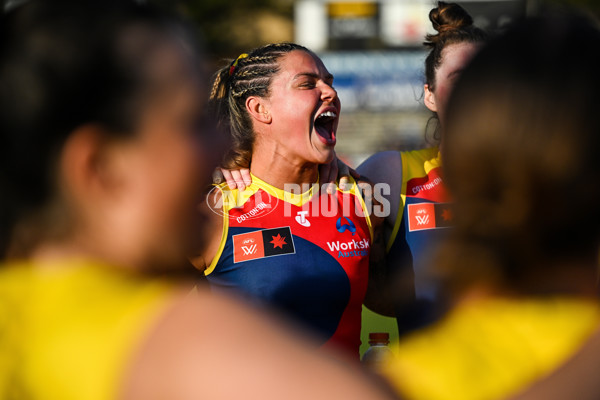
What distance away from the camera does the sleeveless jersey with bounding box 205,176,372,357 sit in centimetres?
258

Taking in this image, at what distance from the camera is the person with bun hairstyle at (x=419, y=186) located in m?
2.88

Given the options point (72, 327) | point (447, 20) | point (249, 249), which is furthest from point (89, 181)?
point (447, 20)

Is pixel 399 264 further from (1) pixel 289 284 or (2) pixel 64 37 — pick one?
(2) pixel 64 37

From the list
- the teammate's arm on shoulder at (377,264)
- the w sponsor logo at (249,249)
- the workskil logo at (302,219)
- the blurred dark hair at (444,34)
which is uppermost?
the blurred dark hair at (444,34)

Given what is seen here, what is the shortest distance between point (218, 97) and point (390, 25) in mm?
12415

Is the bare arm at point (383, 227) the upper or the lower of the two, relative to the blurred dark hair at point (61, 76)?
lower

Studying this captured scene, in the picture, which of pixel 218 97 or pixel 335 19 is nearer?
pixel 218 97

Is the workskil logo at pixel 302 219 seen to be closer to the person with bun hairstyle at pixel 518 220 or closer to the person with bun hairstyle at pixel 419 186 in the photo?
the person with bun hairstyle at pixel 419 186

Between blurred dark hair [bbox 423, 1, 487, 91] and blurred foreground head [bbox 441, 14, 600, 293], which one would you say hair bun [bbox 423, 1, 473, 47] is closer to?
blurred dark hair [bbox 423, 1, 487, 91]

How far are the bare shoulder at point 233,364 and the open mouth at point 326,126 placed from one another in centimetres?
217

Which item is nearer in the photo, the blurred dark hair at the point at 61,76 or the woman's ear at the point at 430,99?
the blurred dark hair at the point at 61,76

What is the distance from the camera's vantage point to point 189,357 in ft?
2.59

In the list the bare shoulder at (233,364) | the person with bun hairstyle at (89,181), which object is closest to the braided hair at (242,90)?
the person with bun hairstyle at (89,181)

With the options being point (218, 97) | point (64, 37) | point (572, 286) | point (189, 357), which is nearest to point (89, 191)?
point (64, 37)
